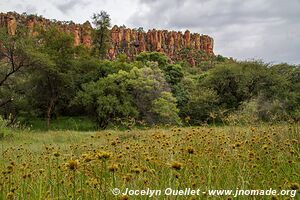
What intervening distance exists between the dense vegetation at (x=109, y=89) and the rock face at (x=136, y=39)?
214 ft

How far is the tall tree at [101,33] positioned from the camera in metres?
42.0

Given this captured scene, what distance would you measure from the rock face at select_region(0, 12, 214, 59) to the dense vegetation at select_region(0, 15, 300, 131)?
6509cm

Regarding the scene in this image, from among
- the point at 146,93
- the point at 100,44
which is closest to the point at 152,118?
the point at 146,93

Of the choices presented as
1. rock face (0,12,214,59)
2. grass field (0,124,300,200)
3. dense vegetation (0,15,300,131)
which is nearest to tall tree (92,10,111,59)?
dense vegetation (0,15,300,131)

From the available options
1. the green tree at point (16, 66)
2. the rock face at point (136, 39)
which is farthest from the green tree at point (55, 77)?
the rock face at point (136, 39)

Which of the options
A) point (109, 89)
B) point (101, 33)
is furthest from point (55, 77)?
point (101, 33)

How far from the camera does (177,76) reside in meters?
38.4

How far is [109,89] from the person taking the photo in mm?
28969

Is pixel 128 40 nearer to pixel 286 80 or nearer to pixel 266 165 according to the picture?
pixel 286 80

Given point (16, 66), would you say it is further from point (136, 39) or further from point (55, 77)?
point (136, 39)

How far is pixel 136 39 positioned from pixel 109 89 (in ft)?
303

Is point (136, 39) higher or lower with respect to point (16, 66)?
higher

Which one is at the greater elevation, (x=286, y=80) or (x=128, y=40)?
(x=128, y=40)

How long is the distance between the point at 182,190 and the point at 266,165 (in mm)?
1663
